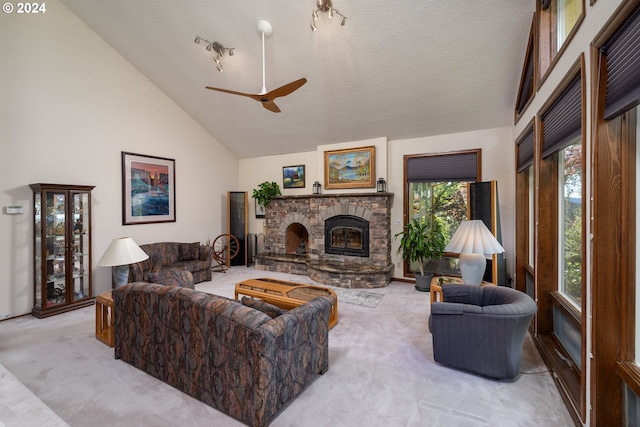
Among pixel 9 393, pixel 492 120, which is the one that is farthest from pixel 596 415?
pixel 492 120

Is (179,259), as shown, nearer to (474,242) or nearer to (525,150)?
(474,242)

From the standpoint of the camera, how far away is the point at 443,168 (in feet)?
16.9

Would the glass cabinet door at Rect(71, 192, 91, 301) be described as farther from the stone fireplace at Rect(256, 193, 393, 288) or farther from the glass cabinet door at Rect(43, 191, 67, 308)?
the stone fireplace at Rect(256, 193, 393, 288)

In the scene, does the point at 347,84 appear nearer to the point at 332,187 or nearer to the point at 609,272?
the point at 332,187

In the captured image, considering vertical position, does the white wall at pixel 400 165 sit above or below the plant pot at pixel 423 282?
above

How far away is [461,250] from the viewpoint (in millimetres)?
3027

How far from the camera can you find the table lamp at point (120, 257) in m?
2.95

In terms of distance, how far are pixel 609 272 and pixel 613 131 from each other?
806 millimetres

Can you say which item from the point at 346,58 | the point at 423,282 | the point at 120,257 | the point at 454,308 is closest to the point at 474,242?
the point at 454,308

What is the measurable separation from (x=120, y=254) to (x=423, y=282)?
449 centimetres

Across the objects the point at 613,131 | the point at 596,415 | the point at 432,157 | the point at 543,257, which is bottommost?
the point at 596,415

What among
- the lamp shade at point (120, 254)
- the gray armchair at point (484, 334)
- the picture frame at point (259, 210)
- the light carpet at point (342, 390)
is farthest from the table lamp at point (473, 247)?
the picture frame at point (259, 210)

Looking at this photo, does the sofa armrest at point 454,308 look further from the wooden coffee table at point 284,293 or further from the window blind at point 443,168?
the window blind at point 443,168

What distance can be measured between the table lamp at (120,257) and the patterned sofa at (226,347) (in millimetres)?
536
